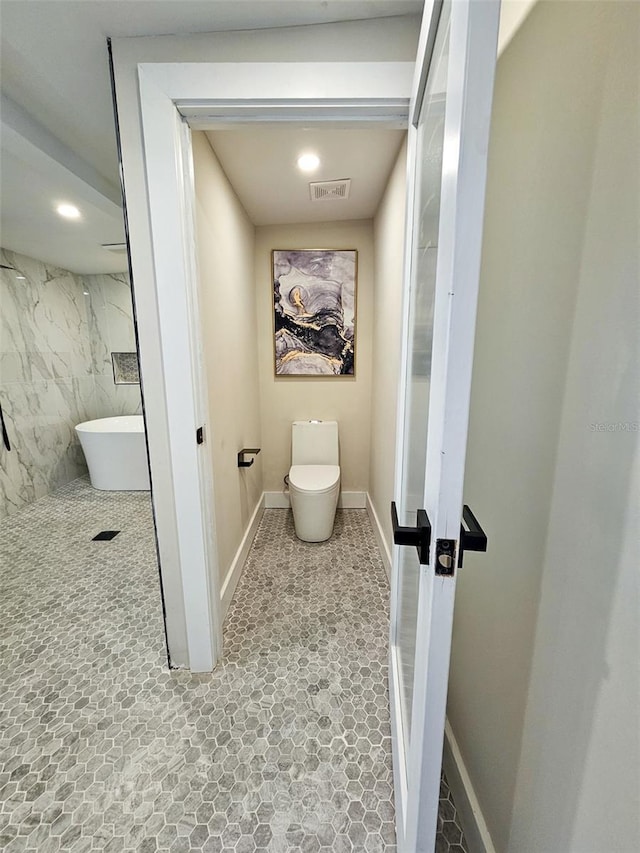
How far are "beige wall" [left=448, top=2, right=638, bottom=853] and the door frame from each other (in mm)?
458

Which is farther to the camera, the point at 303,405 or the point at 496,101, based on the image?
the point at 303,405

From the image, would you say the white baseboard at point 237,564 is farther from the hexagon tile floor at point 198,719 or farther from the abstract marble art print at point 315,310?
the abstract marble art print at point 315,310

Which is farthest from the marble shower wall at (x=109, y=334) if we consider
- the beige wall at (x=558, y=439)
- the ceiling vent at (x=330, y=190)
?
the beige wall at (x=558, y=439)

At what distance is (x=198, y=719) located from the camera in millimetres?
1257

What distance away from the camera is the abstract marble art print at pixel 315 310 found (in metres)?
2.50

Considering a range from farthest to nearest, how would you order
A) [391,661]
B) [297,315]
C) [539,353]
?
[297,315]
[391,661]
[539,353]

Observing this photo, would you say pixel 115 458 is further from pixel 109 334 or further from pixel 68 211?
pixel 68 211

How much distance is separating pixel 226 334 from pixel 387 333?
883 mm

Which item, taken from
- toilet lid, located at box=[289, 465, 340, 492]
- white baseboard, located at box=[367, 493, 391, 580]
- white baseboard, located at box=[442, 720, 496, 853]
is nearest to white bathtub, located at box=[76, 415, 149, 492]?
toilet lid, located at box=[289, 465, 340, 492]

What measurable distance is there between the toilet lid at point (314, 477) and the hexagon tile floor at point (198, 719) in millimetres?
469

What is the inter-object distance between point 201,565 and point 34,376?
119 inches

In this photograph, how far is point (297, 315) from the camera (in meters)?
2.57

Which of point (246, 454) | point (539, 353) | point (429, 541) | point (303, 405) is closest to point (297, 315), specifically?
point (303, 405)

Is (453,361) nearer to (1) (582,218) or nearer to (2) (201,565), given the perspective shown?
(1) (582,218)
